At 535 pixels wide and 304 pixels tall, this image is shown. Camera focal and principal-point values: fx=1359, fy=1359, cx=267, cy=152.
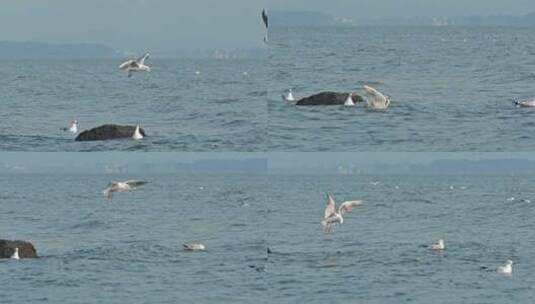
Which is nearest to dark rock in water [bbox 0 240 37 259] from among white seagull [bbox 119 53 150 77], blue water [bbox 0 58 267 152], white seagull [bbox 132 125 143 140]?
blue water [bbox 0 58 267 152]

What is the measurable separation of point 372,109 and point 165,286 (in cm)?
381

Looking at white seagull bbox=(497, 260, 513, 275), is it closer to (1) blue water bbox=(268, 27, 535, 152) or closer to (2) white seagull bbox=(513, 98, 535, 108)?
(1) blue water bbox=(268, 27, 535, 152)

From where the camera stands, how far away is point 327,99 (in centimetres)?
1872

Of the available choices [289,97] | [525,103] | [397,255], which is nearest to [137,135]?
[289,97]

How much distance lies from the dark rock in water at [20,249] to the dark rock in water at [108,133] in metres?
2.08

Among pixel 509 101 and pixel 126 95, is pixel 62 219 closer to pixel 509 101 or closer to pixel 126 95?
pixel 126 95

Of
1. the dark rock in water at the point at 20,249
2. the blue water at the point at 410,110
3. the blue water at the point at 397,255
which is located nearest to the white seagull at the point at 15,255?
the dark rock in water at the point at 20,249

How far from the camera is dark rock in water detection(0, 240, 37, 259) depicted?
58.6 feet

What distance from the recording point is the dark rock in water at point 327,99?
18.7 meters

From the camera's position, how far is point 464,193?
38.7 m

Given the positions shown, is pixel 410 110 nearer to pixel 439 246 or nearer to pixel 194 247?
pixel 439 246

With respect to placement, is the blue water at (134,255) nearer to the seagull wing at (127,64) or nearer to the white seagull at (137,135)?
the white seagull at (137,135)

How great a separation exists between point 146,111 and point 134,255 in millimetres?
3592

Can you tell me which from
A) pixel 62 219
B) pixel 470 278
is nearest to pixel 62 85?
pixel 62 219
